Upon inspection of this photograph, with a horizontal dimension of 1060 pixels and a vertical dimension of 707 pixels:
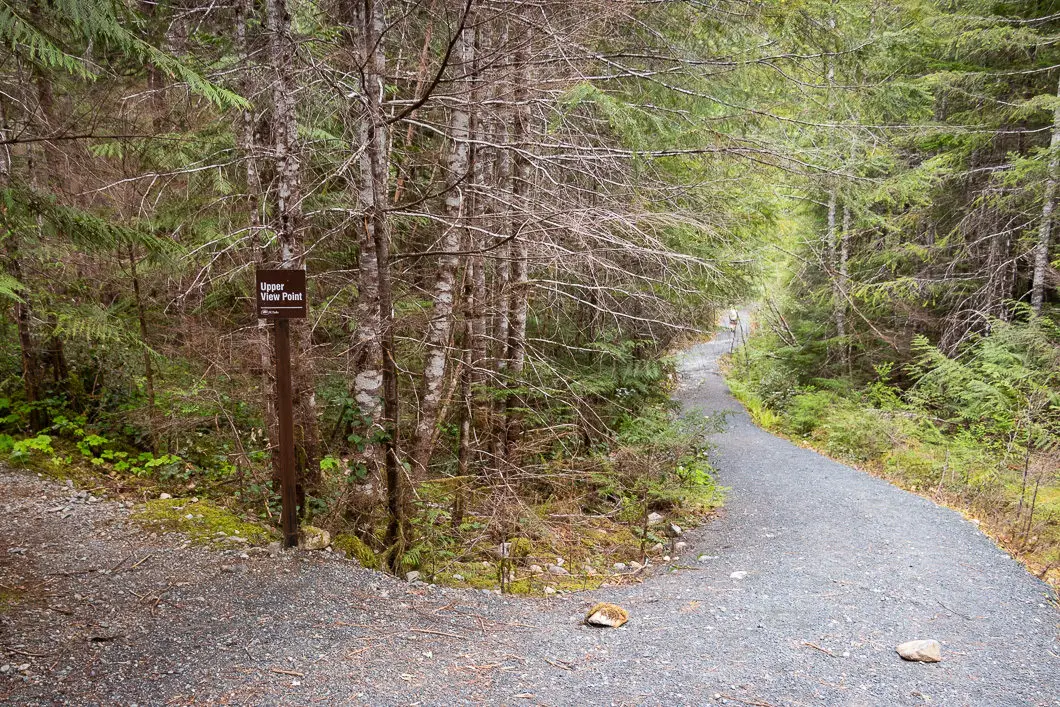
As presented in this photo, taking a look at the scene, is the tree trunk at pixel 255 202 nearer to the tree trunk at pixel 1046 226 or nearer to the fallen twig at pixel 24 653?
the fallen twig at pixel 24 653

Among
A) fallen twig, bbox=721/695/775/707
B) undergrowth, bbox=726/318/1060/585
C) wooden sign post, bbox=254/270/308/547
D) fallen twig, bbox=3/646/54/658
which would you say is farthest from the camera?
undergrowth, bbox=726/318/1060/585

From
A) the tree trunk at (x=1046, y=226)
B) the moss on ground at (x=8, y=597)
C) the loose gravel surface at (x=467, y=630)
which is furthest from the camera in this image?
the tree trunk at (x=1046, y=226)

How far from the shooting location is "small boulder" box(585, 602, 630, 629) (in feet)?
14.8

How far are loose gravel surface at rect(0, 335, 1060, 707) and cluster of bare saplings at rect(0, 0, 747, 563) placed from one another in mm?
1224

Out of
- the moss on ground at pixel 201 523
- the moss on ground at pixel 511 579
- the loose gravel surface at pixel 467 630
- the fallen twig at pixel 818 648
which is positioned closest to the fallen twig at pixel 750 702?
the loose gravel surface at pixel 467 630

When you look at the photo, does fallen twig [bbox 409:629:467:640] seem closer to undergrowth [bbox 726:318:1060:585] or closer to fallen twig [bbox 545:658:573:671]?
fallen twig [bbox 545:658:573:671]

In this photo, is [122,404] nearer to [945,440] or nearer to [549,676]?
[549,676]

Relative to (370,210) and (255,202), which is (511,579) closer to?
(370,210)

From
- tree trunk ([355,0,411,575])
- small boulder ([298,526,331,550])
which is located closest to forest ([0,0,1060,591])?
tree trunk ([355,0,411,575])

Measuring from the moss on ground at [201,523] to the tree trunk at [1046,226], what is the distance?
1365 centimetres

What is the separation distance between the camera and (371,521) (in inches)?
216

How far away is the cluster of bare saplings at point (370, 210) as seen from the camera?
4875 millimetres

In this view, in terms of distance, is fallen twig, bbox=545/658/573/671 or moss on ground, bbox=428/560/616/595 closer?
fallen twig, bbox=545/658/573/671

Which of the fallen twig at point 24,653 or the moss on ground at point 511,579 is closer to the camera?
the fallen twig at point 24,653
